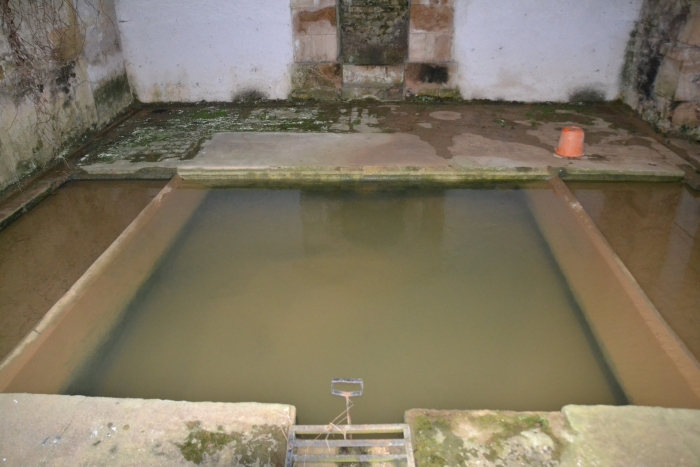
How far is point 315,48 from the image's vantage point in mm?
5910

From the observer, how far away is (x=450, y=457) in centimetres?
170

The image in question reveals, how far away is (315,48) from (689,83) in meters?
4.04

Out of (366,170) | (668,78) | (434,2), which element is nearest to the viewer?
(366,170)

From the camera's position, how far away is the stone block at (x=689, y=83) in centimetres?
455

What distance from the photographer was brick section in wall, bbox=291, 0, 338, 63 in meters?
5.69

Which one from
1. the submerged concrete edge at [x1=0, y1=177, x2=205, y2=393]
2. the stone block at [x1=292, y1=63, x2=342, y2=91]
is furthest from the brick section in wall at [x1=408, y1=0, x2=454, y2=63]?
the submerged concrete edge at [x1=0, y1=177, x2=205, y2=393]

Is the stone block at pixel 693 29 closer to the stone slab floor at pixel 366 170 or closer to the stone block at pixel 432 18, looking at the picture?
the stone slab floor at pixel 366 170

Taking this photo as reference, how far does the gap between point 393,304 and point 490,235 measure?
1045 mm

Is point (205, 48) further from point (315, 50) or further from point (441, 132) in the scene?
point (441, 132)

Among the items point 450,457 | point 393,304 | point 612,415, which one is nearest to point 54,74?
point 393,304

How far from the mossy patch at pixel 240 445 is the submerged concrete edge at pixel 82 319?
35.0 inches

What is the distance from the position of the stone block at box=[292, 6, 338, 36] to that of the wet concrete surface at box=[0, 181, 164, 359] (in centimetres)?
294

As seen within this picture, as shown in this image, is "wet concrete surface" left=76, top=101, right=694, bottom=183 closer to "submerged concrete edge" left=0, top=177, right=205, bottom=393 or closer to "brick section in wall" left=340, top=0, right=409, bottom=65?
"brick section in wall" left=340, top=0, right=409, bottom=65

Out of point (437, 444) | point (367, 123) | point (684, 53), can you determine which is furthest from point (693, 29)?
point (437, 444)
